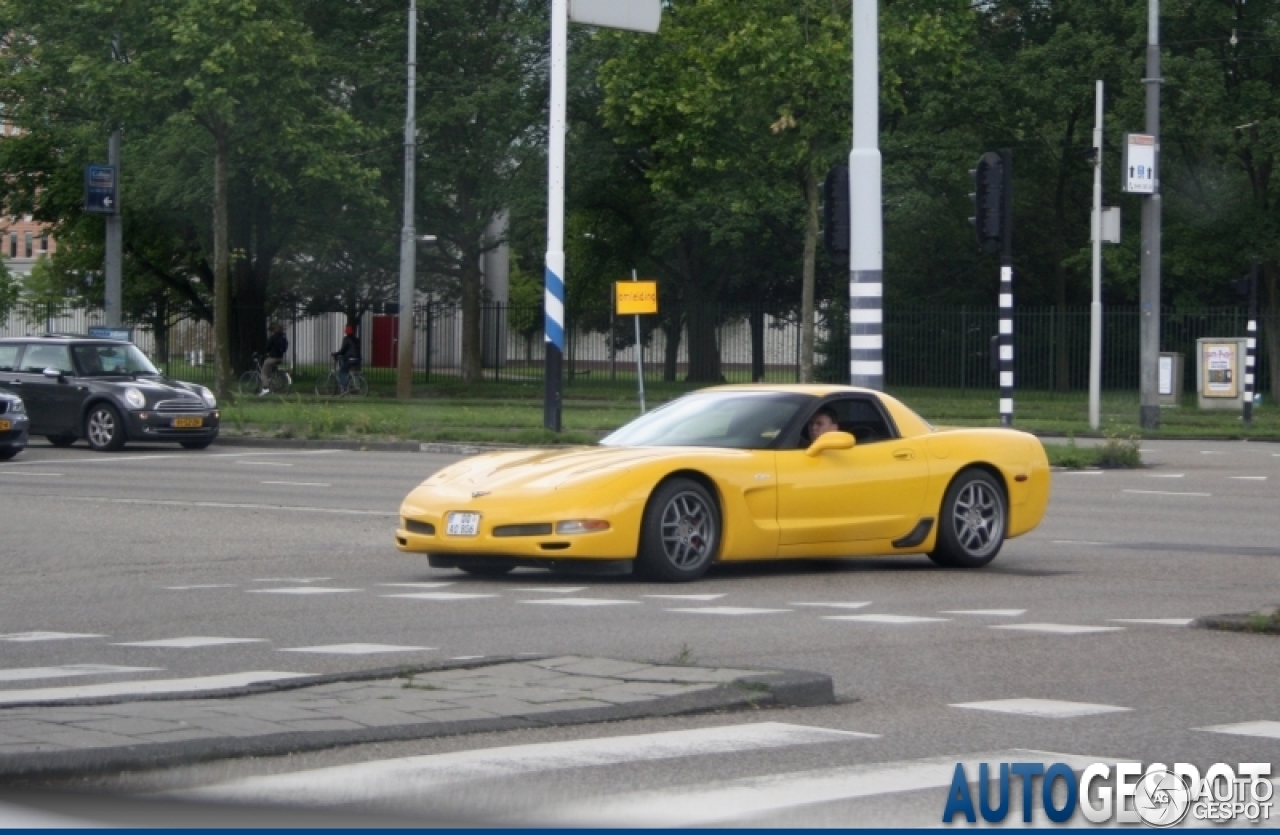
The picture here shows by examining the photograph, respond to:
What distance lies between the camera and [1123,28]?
5222cm

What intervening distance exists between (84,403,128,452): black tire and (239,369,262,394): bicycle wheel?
24.9 m

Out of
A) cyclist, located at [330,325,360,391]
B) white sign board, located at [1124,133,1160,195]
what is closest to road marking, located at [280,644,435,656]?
white sign board, located at [1124,133,1160,195]

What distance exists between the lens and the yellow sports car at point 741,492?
12.4 meters

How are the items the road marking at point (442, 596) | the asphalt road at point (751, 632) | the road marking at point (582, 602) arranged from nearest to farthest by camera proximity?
the asphalt road at point (751, 632), the road marking at point (582, 602), the road marking at point (442, 596)

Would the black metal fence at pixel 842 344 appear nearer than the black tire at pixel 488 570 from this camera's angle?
No

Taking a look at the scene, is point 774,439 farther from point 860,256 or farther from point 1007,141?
point 1007,141

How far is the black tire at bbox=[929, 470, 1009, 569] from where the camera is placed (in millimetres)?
14039

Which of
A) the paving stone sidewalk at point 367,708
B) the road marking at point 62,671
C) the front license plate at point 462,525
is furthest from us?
the front license plate at point 462,525

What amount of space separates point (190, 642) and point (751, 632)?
110 inches

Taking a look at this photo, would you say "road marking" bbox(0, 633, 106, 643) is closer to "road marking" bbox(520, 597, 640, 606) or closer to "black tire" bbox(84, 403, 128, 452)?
"road marking" bbox(520, 597, 640, 606)

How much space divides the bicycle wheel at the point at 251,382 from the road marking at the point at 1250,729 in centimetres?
4906

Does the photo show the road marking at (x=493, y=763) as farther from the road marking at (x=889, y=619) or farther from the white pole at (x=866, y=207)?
the white pole at (x=866, y=207)

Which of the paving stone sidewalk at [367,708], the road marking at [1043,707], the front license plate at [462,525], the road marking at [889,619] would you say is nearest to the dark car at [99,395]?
the front license plate at [462,525]

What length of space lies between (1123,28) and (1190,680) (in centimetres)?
4616
